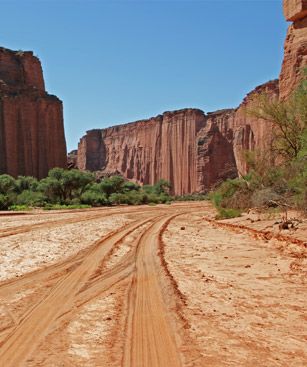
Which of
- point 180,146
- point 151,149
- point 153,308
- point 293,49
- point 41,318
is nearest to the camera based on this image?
point 41,318

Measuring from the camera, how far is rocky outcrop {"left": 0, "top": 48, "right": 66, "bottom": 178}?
6316 cm

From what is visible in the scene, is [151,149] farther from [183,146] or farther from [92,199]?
[92,199]

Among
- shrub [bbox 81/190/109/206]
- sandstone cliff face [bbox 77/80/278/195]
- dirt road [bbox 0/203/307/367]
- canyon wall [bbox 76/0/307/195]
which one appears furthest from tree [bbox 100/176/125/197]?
dirt road [bbox 0/203/307/367]

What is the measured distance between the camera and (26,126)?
65.9 m

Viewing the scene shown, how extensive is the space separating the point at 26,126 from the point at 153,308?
64528 mm

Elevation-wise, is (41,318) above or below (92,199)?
below

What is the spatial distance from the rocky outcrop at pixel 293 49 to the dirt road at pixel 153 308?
1853 centimetres

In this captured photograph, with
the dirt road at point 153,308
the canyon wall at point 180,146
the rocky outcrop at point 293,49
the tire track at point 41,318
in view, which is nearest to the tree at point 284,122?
the rocky outcrop at point 293,49

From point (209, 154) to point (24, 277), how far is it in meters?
85.1

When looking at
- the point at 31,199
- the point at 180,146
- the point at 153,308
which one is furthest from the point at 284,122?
the point at 180,146

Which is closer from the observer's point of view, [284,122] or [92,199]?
[284,122]

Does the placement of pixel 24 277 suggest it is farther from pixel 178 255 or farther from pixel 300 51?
pixel 300 51

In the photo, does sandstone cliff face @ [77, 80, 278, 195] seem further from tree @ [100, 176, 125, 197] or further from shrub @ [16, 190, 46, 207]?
shrub @ [16, 190, 46, 207]

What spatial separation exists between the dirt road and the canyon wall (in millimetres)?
55491
